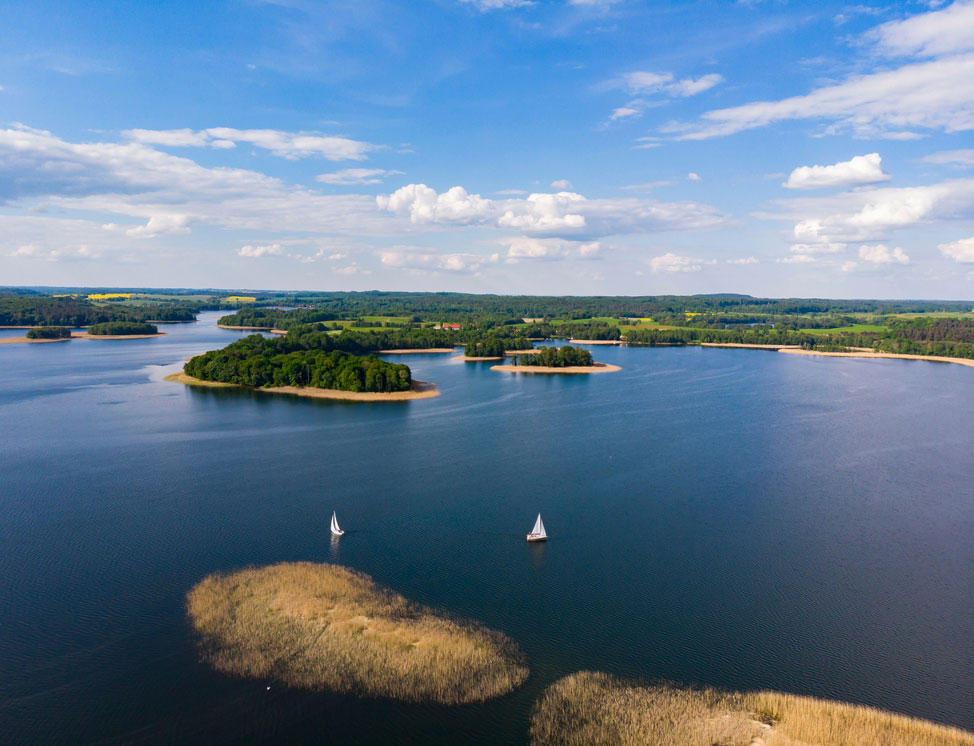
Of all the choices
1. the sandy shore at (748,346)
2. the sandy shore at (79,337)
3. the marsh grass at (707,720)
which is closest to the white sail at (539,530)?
the marsh grass at (707,720)

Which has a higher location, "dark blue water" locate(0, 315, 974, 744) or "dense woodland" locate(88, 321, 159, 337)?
"dense woodland" locate(88, 321, 159, 337)

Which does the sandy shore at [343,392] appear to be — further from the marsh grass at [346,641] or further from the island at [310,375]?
the marsh grass at [346,641]

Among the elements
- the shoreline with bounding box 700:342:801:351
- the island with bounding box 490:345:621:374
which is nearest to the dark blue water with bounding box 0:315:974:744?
the island with bounding box 490:345:621:374

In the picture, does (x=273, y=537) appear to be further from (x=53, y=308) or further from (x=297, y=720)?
(x=53, y=308)

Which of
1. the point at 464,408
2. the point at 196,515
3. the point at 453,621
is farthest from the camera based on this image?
the point at 464,408

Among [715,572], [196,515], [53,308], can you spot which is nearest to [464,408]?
[196,515]

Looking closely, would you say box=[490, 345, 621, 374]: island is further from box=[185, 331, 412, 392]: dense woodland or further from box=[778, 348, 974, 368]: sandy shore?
box=[778, 348, 974, 368]: sandy shore

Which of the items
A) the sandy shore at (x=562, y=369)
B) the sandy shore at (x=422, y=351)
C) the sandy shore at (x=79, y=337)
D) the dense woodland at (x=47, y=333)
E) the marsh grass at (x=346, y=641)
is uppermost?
the dense woodland at (x=47, y=333)

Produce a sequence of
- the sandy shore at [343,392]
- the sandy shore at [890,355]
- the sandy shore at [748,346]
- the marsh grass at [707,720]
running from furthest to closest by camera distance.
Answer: the sandy shore at [748,346] → the sandy shore at [890,355] → the sandy shore at [343,392] → the marsh grass at [707,720]
